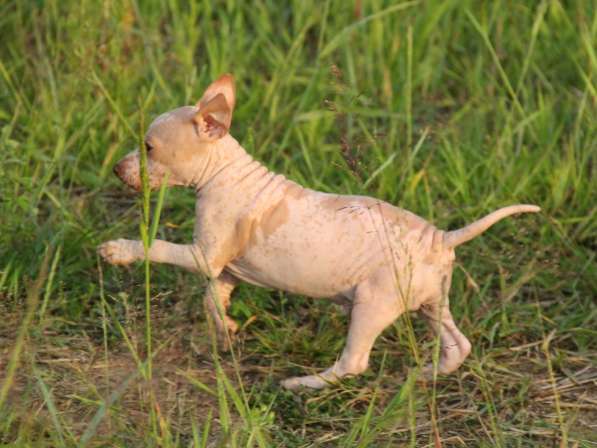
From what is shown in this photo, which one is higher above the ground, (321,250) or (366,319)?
(321,250)

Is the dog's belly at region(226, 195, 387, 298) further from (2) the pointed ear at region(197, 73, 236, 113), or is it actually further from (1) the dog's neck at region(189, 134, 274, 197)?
(2) the pointed ear at region(197, 73, 236, 113)

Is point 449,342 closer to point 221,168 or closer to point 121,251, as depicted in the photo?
point 221,168

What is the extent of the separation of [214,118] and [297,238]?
44 centimetres

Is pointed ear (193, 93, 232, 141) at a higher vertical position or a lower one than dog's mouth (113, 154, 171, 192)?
higher

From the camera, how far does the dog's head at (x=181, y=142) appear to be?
11.6 ft

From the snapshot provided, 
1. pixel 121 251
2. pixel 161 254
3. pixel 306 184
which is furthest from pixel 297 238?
pixel 306 184

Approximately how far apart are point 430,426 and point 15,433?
4.07 ft

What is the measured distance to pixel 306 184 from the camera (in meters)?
4.68

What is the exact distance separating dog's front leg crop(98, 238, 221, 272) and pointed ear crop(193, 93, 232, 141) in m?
0.35

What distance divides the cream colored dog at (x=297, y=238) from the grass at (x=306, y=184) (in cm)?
16

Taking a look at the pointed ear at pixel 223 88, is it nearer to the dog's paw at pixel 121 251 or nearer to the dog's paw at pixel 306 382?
the dog's paw at pixel 121 251

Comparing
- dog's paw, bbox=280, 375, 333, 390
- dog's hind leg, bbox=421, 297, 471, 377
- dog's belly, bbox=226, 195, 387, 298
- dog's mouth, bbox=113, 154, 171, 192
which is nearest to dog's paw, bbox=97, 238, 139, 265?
dog's mouth, bbox=113, 154, 171, 192

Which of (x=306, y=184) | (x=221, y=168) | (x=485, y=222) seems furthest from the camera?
(x=306, y=184)

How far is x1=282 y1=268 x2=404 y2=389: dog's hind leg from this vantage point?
348 cm
